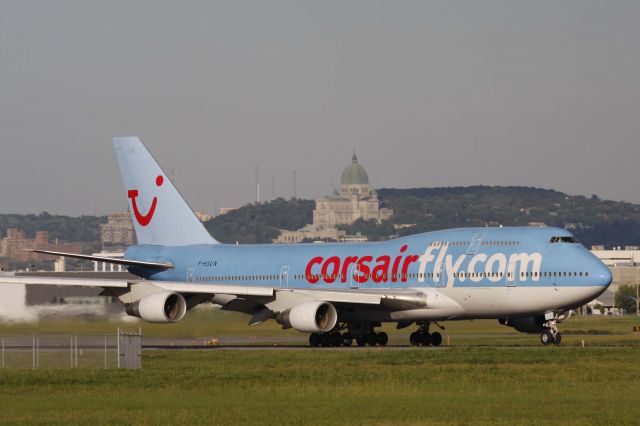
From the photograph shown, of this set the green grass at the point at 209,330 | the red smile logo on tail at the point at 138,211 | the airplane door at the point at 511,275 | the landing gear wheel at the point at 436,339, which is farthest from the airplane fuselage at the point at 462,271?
the red smile logo on tail at the point at 138,211

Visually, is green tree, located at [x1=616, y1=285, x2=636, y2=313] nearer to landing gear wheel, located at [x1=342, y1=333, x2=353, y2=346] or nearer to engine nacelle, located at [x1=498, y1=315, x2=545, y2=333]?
engine nacelle, located at [x1=498, y1=315, x2=545, y2=333]

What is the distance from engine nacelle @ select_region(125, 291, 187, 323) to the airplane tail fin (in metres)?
10.9

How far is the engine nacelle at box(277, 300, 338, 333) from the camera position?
54906 mm

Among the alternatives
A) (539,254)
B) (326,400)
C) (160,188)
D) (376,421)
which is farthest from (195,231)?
(376,421)

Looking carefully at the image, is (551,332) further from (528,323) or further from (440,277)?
(440,277)

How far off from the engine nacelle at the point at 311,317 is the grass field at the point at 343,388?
2.84 m

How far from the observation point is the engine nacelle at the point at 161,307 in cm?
5547

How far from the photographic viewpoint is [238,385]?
37094 millimetres

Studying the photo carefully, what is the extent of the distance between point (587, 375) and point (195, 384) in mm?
10824

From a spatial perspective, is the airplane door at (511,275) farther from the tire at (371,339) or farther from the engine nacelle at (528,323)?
the tire at (371,339)

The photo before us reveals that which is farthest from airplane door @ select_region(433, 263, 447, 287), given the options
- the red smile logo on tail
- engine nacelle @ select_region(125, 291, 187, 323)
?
the red smile logo on tail

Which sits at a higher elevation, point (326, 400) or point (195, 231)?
point (195, 231)

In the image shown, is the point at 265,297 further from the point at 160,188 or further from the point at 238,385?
the point at 238,385

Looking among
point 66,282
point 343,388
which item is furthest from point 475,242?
point 343,388
